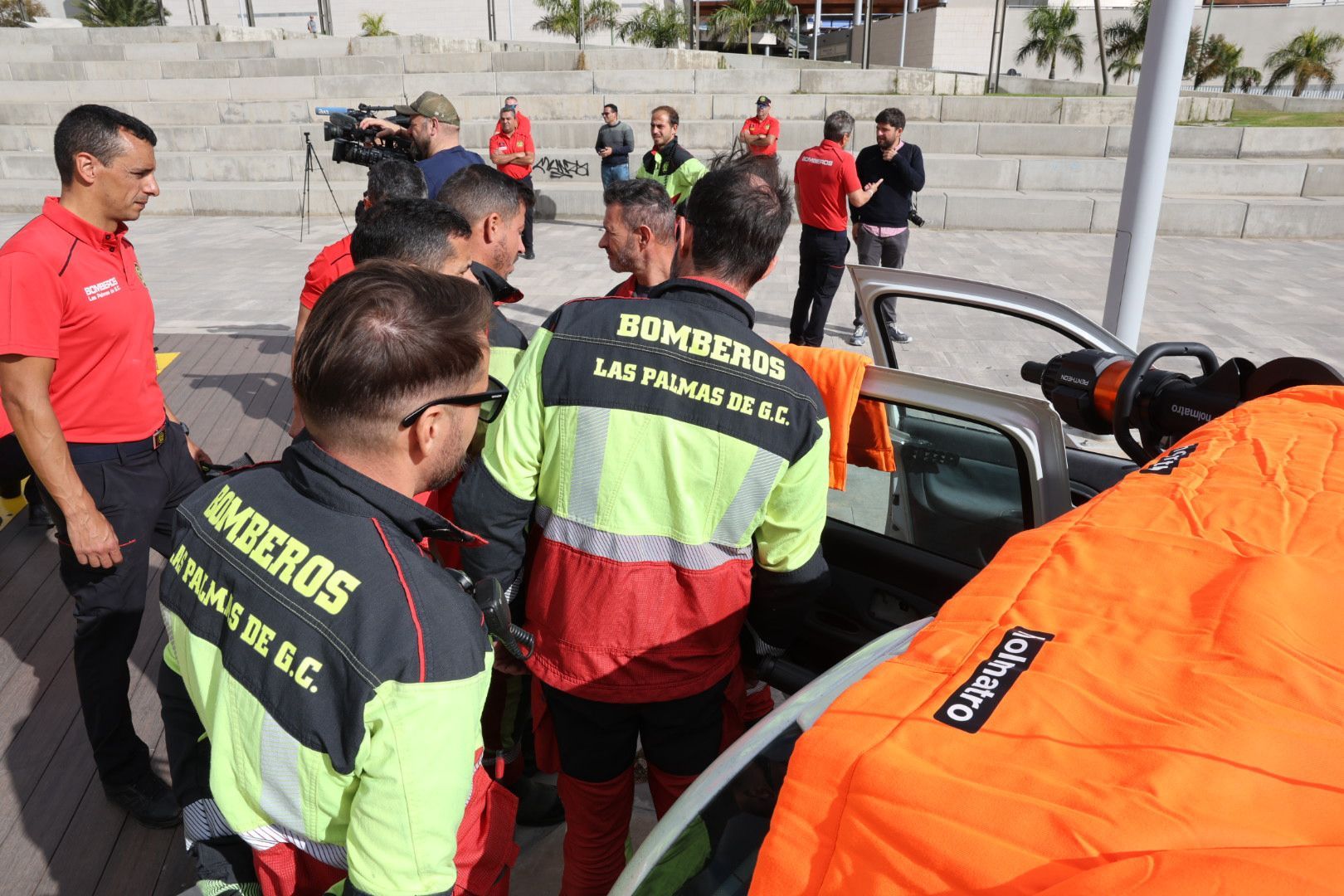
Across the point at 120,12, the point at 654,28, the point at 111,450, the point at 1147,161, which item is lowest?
the point at 111,450

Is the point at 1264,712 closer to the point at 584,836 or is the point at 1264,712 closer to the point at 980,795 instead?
the point at 980,795

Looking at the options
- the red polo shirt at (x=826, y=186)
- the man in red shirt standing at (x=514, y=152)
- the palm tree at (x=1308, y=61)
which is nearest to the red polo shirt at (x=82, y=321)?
the red polo shirt at (x=826, y=186)

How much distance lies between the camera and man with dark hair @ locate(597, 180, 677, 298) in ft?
11.2

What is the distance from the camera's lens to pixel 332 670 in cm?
118

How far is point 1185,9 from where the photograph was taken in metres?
4.51

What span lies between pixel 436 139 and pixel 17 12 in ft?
120

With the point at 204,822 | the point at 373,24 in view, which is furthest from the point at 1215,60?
the point at 204,822

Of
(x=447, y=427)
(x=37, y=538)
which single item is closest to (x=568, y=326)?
(x=447, y=427)

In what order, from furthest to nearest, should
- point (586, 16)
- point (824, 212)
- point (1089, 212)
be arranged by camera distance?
point (586, 16), point (1089, 212), point (824, 212)

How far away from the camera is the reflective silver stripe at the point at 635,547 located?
1857 millimetres

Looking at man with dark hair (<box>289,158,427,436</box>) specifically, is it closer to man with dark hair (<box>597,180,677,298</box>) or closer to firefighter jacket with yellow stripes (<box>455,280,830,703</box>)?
man with dark hair (<box>597,180,677,298</box>)

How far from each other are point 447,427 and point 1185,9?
4832 mm

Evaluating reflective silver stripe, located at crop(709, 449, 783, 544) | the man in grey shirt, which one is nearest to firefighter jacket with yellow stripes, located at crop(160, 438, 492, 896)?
reflective silver stripe, located at crop(709, 449, 783, 544)

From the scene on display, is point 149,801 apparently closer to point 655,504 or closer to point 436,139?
point 655,504
